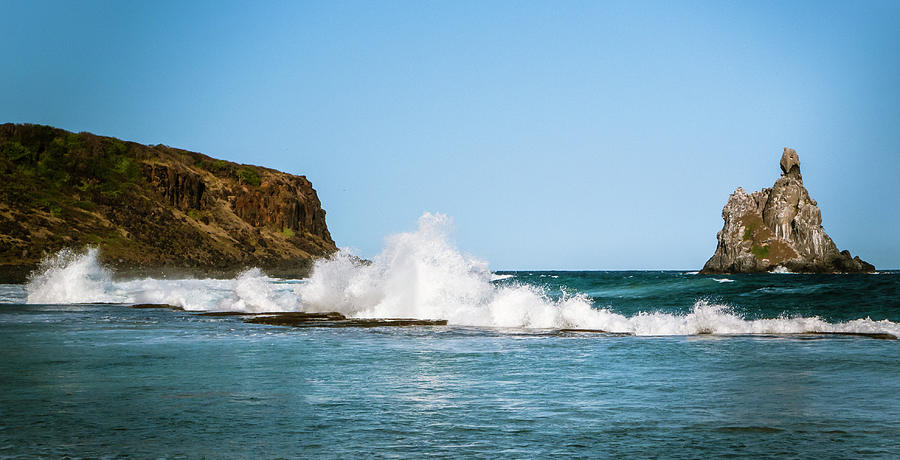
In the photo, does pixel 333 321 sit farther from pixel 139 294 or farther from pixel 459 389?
pixel 139 294

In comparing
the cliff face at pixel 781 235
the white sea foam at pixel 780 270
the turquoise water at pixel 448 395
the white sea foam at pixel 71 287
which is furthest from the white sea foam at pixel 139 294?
the cliff face at pixel 781 235

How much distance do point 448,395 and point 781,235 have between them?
479ft

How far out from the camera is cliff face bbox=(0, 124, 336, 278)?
341ft

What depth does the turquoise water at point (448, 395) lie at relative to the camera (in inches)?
282

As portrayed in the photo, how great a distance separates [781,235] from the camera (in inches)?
5610

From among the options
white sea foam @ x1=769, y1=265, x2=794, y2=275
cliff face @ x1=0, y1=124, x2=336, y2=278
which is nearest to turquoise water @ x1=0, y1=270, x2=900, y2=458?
cliff face @ x1=0, y1=124, x2=336, y2=278

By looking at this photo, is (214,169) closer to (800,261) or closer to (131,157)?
(131,157)

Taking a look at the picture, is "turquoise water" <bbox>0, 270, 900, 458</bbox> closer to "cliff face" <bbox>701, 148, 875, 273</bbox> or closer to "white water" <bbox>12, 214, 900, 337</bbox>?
"white water" <bbox>12, 214, 900, 337</bbox>

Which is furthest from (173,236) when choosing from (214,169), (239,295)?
(239,295)

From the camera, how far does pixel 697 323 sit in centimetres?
2217

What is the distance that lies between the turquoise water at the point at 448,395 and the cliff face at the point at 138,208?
2887 inches

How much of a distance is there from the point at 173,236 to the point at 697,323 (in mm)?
115887

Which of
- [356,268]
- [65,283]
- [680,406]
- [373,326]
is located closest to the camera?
[680,406]

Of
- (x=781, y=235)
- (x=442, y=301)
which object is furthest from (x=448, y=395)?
(x=781, y=235)
